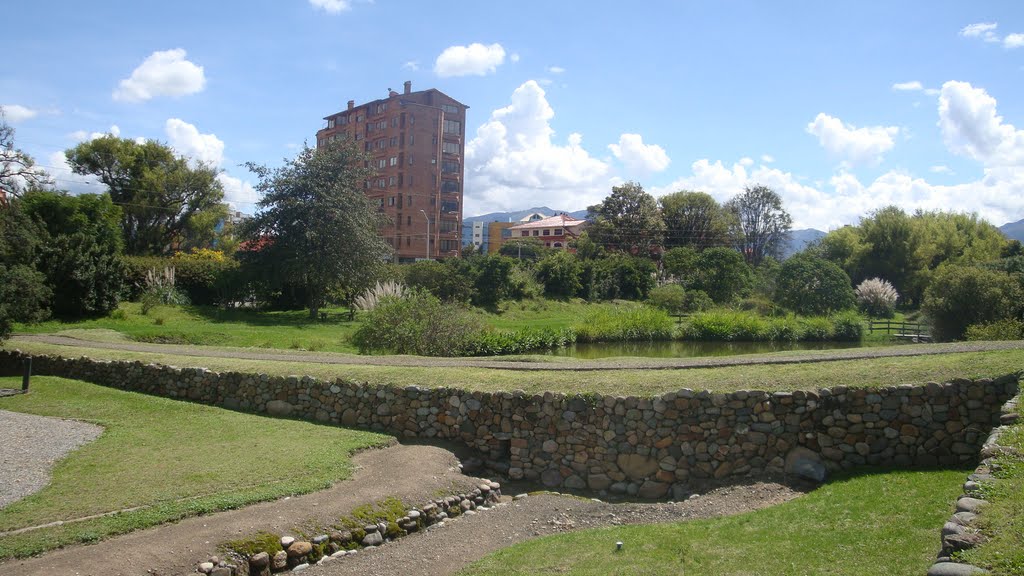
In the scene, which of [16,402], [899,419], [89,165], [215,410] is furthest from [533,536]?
[89,165]

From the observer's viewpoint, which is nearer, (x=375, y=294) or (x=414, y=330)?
(x=414, y=330)

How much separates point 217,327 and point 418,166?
1993 inches

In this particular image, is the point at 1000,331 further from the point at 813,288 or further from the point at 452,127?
the point at 452,127

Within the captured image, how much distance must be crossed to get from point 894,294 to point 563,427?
45896mm

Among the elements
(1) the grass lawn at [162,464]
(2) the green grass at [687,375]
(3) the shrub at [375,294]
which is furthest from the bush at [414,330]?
(1) the grass lawn at [162,464]

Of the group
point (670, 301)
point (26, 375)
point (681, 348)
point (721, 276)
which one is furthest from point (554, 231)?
point (26, 375)

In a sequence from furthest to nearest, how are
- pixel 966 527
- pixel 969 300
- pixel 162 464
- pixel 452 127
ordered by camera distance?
pixel 452 127
pixel 969 300
pixel 162 464
pixel 966 527

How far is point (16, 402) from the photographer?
49.9 ft

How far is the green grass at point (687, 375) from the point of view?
449 inches

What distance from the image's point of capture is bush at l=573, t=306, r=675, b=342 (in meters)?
34.5

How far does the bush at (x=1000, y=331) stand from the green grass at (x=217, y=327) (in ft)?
75.2

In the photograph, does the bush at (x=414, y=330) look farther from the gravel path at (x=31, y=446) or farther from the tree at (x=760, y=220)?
the tree at (x=760, y=220)

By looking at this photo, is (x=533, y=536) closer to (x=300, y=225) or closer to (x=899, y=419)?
(x=899, y=419)

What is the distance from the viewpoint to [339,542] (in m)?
8.59
